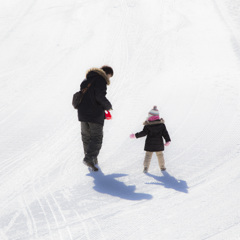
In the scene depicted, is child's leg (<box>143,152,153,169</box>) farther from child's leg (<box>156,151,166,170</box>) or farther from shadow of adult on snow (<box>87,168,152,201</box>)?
shadow of adult on snow (<box>87,168,152,201</box>)

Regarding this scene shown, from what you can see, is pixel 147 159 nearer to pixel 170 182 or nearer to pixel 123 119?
pixel 170 182

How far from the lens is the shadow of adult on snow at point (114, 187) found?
4312mm

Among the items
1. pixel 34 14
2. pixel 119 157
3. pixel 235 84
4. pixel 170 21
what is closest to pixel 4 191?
pixel 119 157

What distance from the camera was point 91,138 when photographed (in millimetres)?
4789

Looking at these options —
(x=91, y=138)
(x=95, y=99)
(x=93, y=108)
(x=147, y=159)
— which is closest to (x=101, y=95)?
(x=95, y=99)

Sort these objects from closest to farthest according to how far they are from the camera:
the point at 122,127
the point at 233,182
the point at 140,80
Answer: the point at 233,182 → the point at 122,127 → the point at 140,80

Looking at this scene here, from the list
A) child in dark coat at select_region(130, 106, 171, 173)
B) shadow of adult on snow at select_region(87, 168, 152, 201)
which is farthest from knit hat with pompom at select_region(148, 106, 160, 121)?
shadow of adult on snow at select_region(87, 168, 152, 201)

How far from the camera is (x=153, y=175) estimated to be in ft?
15.9

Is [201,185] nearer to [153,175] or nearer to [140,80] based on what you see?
[153,175]

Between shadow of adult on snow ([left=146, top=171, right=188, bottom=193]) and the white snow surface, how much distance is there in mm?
27

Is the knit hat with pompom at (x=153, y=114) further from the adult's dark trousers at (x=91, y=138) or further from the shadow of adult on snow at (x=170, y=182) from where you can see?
the shadow of adult on snow at (x=170, y=182)

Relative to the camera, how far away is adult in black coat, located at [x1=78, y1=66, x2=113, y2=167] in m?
4.50

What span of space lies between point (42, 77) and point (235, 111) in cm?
475

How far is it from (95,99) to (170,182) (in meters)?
1.50
